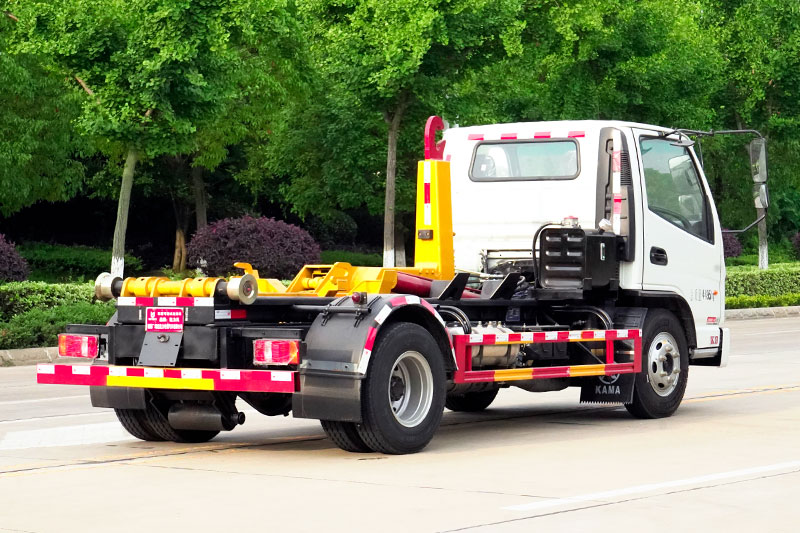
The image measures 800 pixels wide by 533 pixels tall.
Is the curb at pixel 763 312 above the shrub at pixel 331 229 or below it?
below

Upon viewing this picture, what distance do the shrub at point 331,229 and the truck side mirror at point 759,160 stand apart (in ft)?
126

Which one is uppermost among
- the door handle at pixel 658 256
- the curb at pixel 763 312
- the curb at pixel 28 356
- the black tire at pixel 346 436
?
the door handle at pixel 658 256

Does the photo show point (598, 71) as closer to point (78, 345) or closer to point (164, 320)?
point (78, 345)

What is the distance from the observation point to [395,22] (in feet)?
98.7

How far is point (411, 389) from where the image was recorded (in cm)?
1016

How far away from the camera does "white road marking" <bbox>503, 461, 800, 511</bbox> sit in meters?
7.75

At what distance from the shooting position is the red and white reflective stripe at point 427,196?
12.0 meters

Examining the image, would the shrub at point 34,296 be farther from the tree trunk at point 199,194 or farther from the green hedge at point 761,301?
the tree trunk at point 199,194

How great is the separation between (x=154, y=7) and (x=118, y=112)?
220cm

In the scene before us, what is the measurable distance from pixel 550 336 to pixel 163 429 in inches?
130

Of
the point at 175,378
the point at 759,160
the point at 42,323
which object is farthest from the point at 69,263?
the point at 175,378

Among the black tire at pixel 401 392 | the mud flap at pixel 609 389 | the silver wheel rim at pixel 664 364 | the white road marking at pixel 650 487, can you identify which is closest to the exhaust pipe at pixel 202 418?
the black tire at pixel 401 392

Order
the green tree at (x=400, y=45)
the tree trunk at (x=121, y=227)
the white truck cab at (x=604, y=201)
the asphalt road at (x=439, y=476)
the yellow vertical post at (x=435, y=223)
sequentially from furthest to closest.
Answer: the green tree at (x=400, y=45) → the tree trunk at (x=121, y=227) → the white truck cab at (x=604, y=201) → the yellow vertical post at (x=435, y=223) → the asphalt road at (x=439, y=476)

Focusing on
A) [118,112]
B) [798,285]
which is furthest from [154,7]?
[798,285]
